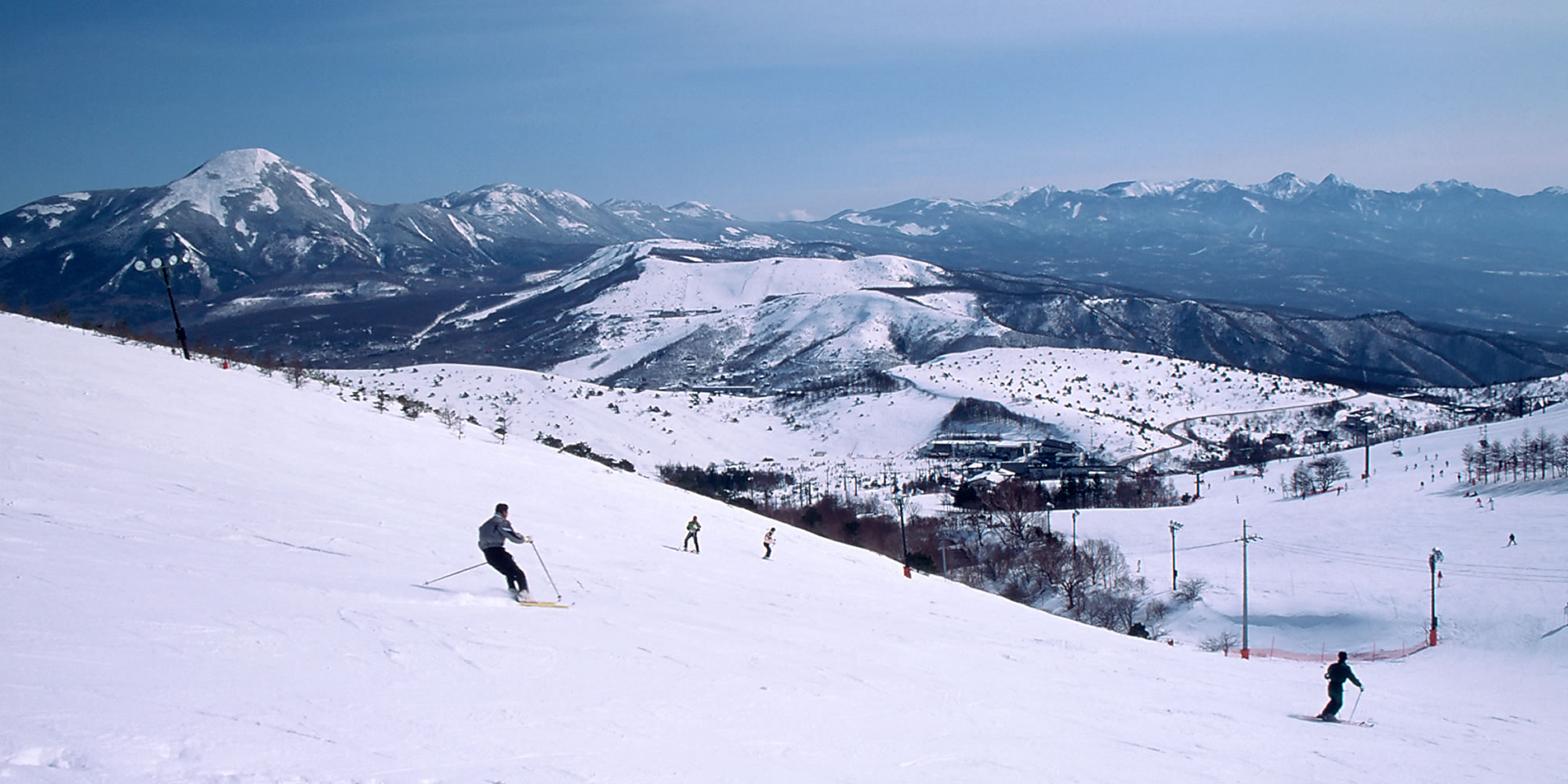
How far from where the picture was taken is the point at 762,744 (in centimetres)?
670

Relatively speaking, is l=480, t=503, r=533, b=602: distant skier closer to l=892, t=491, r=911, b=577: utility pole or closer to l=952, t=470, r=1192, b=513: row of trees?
l=892, t=491, r=911, b=577: utility pole

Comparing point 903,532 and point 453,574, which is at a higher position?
point 453,574

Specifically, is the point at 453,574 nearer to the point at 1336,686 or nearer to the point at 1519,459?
the point at 1336,686

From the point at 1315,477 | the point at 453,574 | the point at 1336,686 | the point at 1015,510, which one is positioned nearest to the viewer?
the point at 453,574

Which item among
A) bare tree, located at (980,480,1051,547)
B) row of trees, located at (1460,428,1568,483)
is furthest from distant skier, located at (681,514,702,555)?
row of trees, located at (1460,428,1568,483)

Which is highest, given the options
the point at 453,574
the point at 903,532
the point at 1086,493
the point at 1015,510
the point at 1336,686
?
the point at 453,574

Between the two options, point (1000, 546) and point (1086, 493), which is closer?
point (1000, 546)

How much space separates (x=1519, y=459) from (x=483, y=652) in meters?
78.0

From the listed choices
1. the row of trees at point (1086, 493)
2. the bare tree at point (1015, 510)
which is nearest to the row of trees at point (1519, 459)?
the row of trees at point (1086, 493)

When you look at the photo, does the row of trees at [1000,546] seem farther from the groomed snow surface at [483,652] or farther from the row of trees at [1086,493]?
the groomed snow surface at [483,652]

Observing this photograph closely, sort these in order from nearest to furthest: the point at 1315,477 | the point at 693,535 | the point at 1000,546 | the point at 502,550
→ the point at 502,550 → the point at 693,535 → the point at 1000,546 → the point at 1315,477

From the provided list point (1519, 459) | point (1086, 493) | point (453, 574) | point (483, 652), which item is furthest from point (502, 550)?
point (1519, 459)

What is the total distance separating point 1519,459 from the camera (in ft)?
206

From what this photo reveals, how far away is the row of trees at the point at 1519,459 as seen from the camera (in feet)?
188
